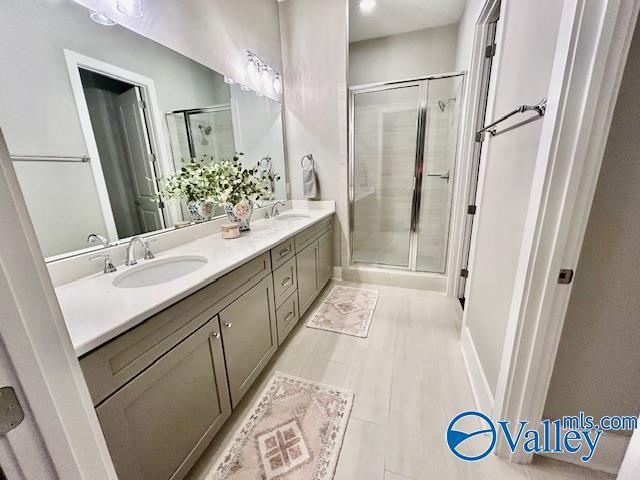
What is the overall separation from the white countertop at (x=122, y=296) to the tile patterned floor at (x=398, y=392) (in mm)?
815

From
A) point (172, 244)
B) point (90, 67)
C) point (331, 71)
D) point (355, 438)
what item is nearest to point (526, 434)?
point (355, 438)

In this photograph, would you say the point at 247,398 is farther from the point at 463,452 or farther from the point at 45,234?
the point at 45,234

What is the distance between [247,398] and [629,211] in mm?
1810

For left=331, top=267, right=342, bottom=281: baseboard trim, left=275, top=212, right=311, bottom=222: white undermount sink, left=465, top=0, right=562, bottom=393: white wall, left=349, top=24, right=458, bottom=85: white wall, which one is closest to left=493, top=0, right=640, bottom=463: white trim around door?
left=465, top=0, right=562, bottom=393: white wall

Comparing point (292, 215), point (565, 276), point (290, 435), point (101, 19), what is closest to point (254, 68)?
point (101, 19)

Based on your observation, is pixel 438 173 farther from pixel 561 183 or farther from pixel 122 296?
pixel 122 296

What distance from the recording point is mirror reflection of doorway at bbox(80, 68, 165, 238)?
3.80ft

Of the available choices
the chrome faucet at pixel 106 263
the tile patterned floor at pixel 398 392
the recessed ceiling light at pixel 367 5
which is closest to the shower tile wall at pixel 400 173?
the recessed ceiling light at pixel 367 5

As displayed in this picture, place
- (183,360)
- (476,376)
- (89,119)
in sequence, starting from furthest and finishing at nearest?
(476,376) → (89,119) → (183,360)

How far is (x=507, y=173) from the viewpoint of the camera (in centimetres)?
121

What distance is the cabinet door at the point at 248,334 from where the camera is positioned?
46.8 inches

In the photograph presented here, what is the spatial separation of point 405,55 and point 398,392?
351 centimetres

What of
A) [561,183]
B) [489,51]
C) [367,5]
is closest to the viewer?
[561,183]

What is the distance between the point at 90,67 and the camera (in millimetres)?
1125
